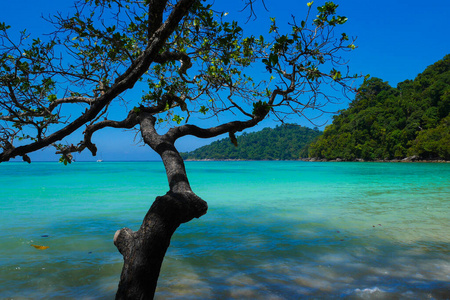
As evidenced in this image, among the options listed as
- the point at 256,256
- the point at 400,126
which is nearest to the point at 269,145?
the point at 400,126

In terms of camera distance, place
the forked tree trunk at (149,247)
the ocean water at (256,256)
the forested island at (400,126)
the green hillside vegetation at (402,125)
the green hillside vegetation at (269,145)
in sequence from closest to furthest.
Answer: the forked tree trunk at (149,247), the ocean water at (256,256), the green hillside vegetation at (402,125), the forested island at (400,126), the green hillside vegetation at (269,145)

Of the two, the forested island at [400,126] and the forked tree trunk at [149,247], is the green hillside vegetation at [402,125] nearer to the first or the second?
the forested island at [400,126]

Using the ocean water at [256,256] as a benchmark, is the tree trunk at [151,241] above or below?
above

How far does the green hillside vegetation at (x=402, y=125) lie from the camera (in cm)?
5638

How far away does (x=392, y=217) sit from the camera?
7.95m

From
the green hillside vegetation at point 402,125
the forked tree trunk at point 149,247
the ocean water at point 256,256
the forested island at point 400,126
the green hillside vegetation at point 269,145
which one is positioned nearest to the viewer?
the forked tree trunk at point 149,247

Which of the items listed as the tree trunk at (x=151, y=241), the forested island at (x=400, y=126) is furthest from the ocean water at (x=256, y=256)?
the forested island at (x=400, y=126)

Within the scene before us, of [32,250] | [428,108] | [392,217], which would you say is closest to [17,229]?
[32,250]

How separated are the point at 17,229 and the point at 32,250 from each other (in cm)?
242

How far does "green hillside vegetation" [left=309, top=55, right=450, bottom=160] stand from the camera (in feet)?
185

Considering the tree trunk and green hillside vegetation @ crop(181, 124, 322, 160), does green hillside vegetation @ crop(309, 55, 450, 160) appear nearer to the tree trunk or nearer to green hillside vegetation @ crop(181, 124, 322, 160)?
the tree trunk

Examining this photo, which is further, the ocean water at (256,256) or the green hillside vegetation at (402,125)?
the green hillside vegetation at (402,125)

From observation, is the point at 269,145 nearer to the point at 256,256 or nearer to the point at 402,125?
the point at 402,125

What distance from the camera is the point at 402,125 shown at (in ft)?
219
